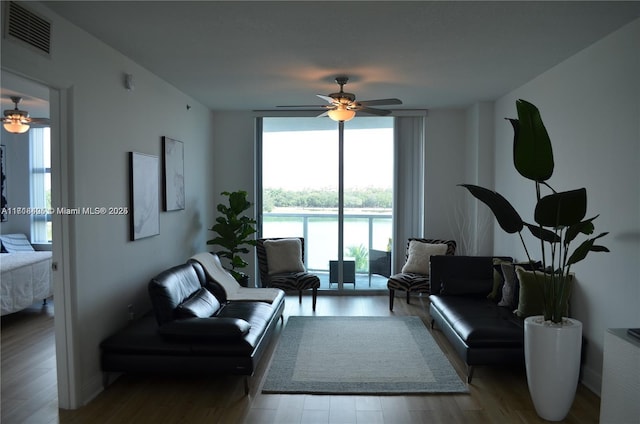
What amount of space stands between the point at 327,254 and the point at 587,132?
13.4ft

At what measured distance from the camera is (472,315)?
411cm

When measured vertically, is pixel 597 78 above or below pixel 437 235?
above

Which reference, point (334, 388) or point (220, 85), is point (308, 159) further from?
point (334, 388)

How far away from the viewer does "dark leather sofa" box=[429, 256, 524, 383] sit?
3625 mm

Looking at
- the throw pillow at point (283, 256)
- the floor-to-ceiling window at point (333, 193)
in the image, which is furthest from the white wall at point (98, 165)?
the floor-to-ceiling window at point (333, 193)

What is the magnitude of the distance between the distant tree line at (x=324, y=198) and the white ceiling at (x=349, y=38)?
81.5 inches

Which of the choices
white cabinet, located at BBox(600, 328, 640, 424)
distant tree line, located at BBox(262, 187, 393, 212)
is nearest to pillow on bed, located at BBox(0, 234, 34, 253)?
distant tree line, located at BBox(262, 187, 393, 212)

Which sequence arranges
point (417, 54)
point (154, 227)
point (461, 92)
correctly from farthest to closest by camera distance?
point (461, 92) < point (154, 227) < point (417, 54)

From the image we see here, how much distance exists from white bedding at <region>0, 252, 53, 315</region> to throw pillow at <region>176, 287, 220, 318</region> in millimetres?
2415

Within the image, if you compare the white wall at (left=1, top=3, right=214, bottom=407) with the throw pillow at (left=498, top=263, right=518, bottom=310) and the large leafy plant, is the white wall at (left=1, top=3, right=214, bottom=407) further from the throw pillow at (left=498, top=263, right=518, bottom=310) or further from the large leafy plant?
the throw pillow at (left=498, top=263, right=518, bottom=310)

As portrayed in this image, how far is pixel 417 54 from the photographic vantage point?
3926 millimetres

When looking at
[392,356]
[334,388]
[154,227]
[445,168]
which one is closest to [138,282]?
[154,227]

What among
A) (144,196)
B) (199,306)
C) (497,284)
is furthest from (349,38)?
(497,284)

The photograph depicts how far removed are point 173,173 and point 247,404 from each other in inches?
107
